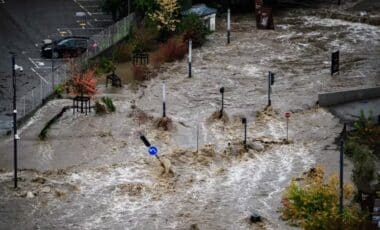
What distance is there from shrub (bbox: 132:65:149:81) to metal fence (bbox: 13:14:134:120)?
8.57 ft

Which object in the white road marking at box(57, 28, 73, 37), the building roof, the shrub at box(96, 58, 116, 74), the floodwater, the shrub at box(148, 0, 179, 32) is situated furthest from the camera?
the building roof

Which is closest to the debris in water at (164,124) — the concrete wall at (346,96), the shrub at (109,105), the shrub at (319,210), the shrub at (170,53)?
the shrub at (109,105)

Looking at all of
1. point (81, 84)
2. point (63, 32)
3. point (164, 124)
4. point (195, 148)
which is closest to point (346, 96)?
point (164, 124)

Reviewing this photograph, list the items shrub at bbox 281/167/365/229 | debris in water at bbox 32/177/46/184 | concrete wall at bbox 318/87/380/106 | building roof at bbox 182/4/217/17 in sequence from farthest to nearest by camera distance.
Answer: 1. building roof at bbox 182/4/217/17
2. concrete wall at bbox 318/87/380/106
3. debris in water at bbox 32/177/46/184
4. shrub at bbox 281/167/365/229

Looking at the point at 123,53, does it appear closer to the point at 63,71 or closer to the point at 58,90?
the point at 63,71

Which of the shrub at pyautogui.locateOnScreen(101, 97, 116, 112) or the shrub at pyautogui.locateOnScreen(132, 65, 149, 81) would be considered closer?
the shrub at pyautogui.locateOnScreen(101, 97, 116, 112)

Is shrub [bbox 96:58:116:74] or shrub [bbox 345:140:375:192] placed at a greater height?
shrub [bbox 96:58:116:74]

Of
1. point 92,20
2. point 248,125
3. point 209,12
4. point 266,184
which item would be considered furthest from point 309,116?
point 92,20

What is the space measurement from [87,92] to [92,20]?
16571mm

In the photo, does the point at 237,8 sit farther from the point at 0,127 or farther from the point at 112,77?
the point at 0,127

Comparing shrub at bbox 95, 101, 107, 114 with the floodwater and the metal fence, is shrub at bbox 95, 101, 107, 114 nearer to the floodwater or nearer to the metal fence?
the floodwater

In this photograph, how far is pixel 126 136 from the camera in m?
36.9

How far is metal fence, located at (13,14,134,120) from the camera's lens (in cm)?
4022

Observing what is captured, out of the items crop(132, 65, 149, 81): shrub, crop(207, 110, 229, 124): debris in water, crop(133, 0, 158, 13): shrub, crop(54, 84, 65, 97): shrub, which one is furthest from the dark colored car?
crop(207, 110, 229, 124): debris in water
